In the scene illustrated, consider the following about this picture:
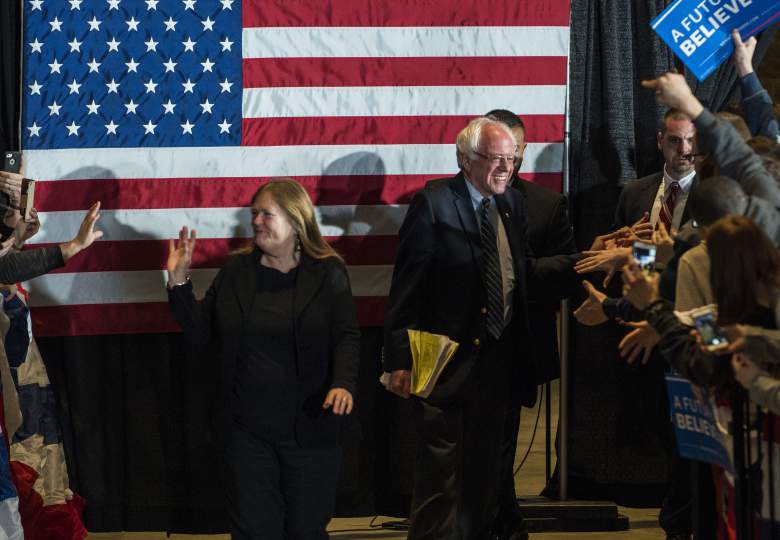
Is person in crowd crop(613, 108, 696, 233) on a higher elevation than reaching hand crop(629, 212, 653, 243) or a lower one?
higher

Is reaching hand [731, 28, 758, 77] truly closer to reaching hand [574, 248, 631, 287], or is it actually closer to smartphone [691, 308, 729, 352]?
reaching hand [574, 248, 631, 287]

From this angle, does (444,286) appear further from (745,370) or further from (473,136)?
(745,370)

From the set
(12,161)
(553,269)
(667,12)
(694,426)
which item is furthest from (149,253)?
(694,426)

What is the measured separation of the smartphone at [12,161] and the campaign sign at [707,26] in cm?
281

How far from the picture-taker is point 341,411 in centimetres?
431

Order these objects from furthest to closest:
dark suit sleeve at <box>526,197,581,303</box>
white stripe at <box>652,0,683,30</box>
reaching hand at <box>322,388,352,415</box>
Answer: dark suit sleeve at <box>526,197,581,303</box>
reaching hand at <box>322,388,352,415</box>
white stripe at <box>652,0,683,30</box>

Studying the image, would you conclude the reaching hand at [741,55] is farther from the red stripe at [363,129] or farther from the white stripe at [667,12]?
the red stripe at [363,129]

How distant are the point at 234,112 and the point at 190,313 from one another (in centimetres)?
148

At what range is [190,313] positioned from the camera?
4414mm

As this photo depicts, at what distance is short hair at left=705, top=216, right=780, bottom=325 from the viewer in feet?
10.2

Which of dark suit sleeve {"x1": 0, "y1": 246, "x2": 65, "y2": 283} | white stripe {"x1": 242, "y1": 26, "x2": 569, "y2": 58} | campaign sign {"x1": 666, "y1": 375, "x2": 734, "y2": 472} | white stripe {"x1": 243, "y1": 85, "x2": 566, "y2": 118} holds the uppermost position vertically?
white stripe {"x1": 242, "y1": 26, "x2": 569, "y2": 58}

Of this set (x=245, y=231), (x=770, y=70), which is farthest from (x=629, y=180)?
(x=770, y=70)

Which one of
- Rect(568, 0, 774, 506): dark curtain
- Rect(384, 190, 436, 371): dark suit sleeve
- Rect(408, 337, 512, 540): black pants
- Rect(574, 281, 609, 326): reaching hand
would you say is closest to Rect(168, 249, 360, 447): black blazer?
Rect(384, 190, 436, 371): dark suit sleeve

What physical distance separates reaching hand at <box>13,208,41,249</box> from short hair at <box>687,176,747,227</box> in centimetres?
291
